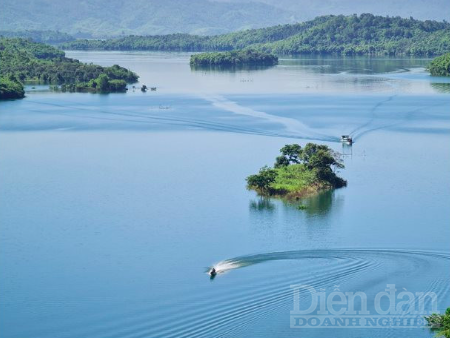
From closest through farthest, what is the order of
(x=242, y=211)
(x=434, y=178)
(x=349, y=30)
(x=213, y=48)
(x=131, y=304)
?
(x=131, y=304)
(x=242, y=211)
(x=434, y=178)
(x=349, y=30)
(x=213, y=48)

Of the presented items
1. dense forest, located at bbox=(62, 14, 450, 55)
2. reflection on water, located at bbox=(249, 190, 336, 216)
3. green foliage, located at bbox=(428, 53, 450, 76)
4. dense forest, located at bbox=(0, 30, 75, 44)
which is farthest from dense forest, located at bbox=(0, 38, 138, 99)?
dense forest, located at bbox=(0, 30, 75, 44)

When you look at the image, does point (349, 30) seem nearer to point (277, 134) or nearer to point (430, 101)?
point (430, 101)

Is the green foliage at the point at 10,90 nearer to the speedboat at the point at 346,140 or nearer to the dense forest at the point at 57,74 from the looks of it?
the dense forest at the point at 57,74

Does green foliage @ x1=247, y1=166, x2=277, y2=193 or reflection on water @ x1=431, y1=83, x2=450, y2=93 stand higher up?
reflection on water @ x1=431, y1=83, x2=450, y2=93

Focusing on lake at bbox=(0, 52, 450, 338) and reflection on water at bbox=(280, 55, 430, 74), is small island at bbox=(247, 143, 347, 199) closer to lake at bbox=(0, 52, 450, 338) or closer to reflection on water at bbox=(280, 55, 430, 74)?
lake at bbox=(0, 52, 450, 338)

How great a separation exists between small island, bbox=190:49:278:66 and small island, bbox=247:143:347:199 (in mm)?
45619

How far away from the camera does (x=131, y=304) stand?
14.6 m

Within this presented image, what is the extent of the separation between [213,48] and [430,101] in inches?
2395

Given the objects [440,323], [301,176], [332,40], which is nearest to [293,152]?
[301,176]

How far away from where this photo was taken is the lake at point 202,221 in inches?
567

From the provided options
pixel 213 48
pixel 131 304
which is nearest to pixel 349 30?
pixel 213 48

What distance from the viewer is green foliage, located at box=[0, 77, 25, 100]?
4153 cm

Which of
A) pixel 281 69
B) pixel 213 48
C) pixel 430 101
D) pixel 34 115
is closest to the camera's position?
pixel 34 115

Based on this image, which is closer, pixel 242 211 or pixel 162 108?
pixel 242 211
